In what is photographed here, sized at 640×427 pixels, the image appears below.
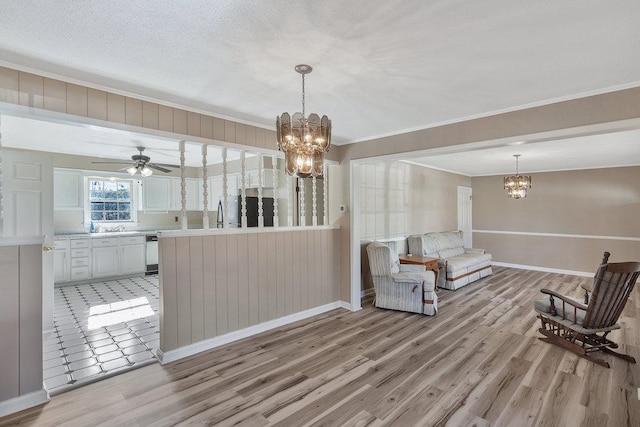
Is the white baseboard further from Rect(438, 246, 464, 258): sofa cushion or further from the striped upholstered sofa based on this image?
Rect(438, 246, 464, 258): sofa cushion

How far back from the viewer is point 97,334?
3666 millimetres

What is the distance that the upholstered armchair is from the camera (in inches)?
171

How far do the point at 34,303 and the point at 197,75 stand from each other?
2.19 metres

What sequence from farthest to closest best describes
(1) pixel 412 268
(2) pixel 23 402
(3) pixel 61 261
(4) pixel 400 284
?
(3) pixel 61 261, (1) pixel 412 268, (4) pixel 400 284, (2) pixel 23 402

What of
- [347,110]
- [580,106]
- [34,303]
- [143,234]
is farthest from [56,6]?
[143,234]

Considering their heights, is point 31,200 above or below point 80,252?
above

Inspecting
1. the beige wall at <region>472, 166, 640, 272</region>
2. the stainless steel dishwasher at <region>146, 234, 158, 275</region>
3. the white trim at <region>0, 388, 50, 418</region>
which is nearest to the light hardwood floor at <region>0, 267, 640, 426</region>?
the white trim at <region>0, 388, 50, 418</region>

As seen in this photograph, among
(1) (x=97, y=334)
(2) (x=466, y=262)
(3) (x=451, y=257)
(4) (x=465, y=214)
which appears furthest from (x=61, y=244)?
(4) (x=465, y=214)

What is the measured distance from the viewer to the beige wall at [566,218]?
6.52 meters

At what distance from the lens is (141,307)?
15.4 ft

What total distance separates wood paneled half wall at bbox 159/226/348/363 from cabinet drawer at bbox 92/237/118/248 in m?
4.20

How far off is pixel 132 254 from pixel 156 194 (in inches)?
59.7

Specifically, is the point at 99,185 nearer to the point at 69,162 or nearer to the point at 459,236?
the point at 69,162

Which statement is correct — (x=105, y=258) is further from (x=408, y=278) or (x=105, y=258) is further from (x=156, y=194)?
(x=408, y=278)
